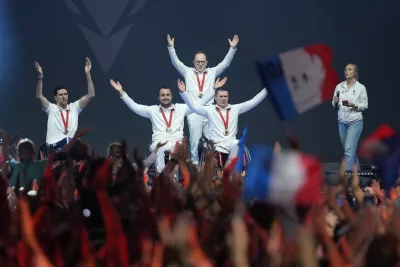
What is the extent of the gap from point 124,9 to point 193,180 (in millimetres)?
8242

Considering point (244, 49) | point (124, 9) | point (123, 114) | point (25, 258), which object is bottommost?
point (25, 258)

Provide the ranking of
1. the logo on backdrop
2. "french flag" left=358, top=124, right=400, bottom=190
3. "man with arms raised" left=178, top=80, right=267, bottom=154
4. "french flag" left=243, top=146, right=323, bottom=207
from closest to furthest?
"french flag" left=243, top=146, right=323, bottom=207
"french flag" left=358, top=124, right=400, bottom=190
"man with arms raised" left=178, top=80, right=267, bottom=154
the logo on backdrop

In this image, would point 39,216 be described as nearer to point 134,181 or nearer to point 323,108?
point 134,181

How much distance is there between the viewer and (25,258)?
3.14 ft

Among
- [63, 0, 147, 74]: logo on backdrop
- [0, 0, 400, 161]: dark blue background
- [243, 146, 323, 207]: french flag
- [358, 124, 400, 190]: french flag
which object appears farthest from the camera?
[0, 0, 400, 161]: dark blue background

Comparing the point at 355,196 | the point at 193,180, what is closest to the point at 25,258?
the point at 193,180

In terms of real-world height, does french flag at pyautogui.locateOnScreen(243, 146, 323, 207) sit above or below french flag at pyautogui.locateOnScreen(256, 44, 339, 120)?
below

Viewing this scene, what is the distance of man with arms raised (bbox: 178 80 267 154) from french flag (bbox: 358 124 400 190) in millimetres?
5087

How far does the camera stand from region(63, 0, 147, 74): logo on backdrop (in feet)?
31.1

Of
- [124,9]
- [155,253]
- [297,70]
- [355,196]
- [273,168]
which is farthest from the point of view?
[124,9]

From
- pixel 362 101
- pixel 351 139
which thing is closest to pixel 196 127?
pixel 351 139

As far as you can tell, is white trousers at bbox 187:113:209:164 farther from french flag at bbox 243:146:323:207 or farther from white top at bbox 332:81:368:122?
french flag at bbox 243:146:323:207

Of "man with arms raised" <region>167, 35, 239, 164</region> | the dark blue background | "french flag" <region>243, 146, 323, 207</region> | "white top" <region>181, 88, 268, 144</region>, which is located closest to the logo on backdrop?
the dark blue background

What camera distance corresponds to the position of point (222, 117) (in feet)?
22.6
